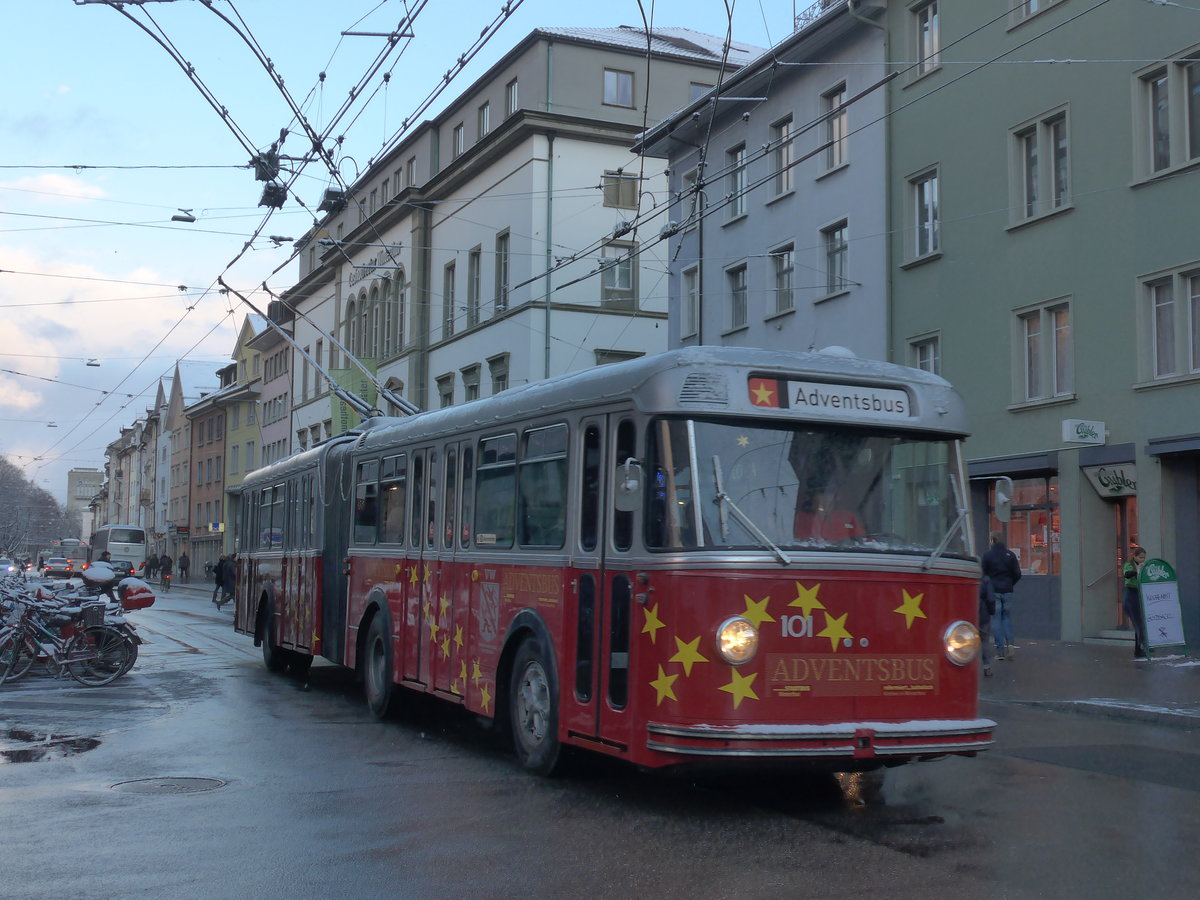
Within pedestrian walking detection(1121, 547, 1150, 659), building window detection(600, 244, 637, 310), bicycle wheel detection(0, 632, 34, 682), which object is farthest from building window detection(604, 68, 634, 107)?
bicycle wheel detection(0, 632, 34, 682)

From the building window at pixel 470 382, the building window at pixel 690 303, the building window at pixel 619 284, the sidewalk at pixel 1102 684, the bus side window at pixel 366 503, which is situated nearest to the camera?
the sidewalk at pixel 1102 684

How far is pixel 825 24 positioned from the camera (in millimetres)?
27891

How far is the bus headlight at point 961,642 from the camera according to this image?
8.31 m

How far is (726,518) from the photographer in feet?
25.9

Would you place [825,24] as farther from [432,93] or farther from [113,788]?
[113,788]

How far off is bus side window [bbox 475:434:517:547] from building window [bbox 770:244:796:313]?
19990mm

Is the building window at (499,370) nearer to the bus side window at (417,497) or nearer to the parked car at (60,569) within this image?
the bus side window at (417,497)

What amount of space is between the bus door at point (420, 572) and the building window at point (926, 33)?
56.7 ft

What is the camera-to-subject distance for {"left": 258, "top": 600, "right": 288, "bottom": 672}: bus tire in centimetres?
1784

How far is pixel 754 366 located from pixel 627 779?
9.73 ft

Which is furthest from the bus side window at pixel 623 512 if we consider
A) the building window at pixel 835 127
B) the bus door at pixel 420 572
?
the building window at pixel 835 127

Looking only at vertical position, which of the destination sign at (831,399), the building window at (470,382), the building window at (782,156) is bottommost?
the destination sign at (831,399)

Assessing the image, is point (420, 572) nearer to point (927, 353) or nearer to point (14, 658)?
point (14, 658)

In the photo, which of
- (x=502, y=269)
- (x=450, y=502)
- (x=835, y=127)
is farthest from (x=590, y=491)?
(x=502, y=269)
